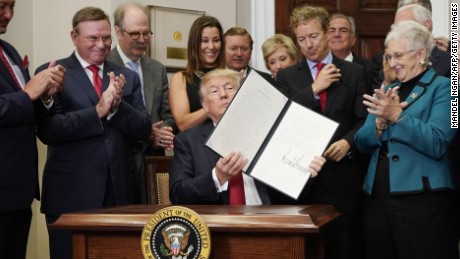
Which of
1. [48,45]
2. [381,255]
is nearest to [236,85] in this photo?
[381,255]

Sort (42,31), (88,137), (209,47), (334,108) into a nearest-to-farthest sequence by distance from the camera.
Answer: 1. (88,137)
2. (334,108)
3. (209,47)
4. (42,31)

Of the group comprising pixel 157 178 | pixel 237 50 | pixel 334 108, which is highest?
pixel 237 50

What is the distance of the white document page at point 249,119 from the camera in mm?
2814

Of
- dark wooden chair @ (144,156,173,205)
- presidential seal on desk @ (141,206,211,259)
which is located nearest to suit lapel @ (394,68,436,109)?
dark wooden chair @ (144,156,173,205)

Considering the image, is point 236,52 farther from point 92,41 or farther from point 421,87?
point 421,87

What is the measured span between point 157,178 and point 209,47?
984 mm

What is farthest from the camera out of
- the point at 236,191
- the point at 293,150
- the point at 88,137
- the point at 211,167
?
the point at 88,137

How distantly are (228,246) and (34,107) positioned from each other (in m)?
1.52

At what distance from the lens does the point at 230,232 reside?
221 centimetres

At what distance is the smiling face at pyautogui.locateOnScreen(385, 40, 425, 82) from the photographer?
3.29 metres

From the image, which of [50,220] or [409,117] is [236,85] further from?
[50,220]

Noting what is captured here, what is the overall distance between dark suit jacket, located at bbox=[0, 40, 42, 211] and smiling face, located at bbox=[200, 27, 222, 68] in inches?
50.3

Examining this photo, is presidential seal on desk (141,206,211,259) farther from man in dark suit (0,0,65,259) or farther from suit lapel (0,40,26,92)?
suit lapel (0,40,26,92)

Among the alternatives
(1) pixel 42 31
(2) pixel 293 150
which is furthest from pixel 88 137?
Answer: (1) pixel 42 31
